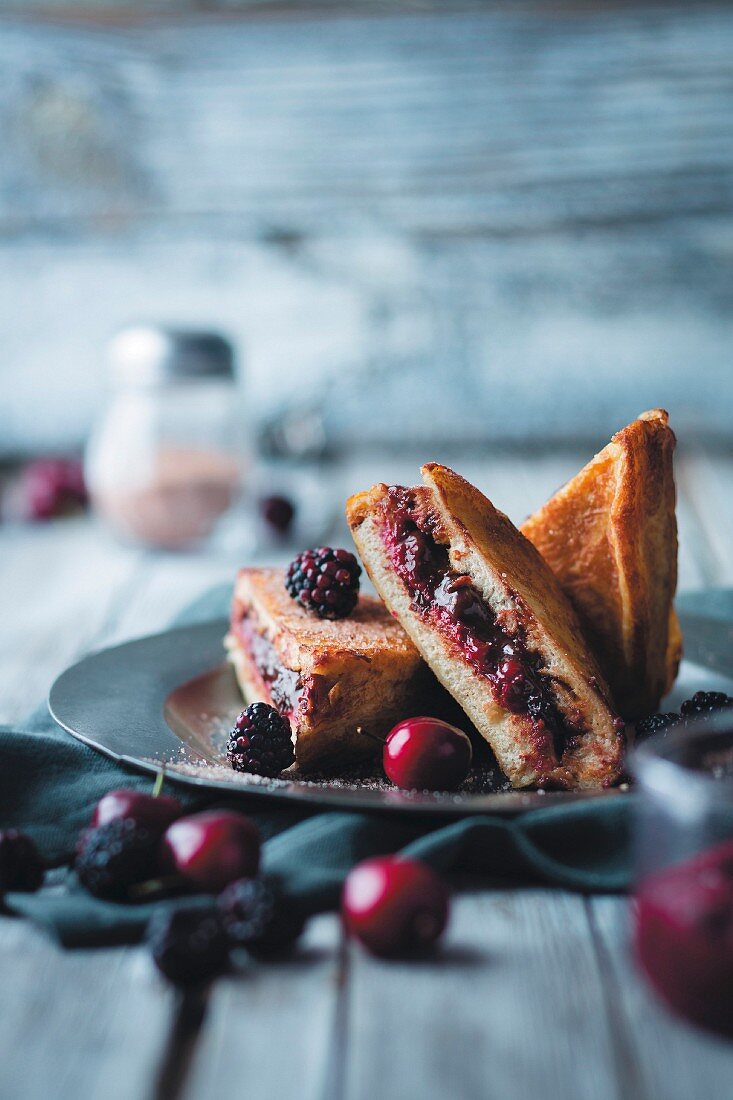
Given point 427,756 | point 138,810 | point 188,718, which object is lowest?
point 188,718

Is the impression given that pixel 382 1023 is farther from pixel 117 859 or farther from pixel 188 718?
pixel 188 718

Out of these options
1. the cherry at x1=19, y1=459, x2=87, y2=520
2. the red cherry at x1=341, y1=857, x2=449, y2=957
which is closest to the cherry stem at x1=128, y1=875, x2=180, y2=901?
the red cherry at x1=341, y1=857, x2=449, y2=957

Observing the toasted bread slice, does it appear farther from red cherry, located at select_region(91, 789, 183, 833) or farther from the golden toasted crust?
red cherry, located at select_region(91, 789, 183, 833)

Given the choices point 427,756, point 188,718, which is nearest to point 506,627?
point 427,756

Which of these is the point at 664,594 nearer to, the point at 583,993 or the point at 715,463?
the point at 583,993

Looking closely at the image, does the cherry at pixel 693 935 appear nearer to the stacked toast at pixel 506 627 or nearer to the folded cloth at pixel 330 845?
the folded cloth at pixel 330 845

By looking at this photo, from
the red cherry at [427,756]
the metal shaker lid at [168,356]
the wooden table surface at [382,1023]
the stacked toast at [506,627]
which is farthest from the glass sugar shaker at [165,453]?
the wooden table surface at [382,1023]

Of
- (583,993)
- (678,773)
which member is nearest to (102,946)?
(583,993)
